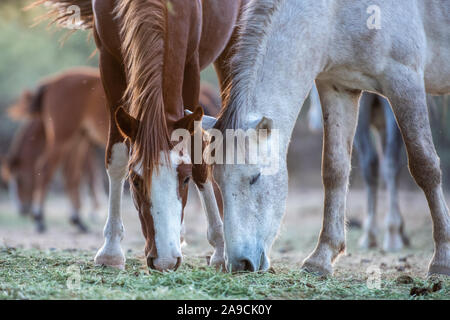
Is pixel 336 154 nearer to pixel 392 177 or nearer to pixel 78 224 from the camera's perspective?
pixel 392 177

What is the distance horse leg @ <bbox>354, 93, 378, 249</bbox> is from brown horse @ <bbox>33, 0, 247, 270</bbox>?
10.2ft

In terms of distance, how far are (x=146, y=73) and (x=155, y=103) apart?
202 mm

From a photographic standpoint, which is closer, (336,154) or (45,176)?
(336,154)

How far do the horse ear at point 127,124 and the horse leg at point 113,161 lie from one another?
21.0 inches

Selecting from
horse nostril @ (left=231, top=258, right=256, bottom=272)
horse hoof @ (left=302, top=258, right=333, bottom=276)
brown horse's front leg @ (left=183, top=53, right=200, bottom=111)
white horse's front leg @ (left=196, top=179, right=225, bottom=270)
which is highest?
brown horse's front leg @ (left=183, top=53, right=200, bottom=111)

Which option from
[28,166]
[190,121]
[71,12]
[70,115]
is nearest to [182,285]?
[190,121]

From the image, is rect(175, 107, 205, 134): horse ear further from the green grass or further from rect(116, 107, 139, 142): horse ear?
the green grass

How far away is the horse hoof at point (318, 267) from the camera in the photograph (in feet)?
11.8

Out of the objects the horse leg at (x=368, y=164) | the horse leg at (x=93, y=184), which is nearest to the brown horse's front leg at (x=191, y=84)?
the horse leg at (x=368, y=164)

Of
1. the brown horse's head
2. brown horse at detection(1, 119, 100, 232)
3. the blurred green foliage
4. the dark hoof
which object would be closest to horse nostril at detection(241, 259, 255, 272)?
the brown horse's head

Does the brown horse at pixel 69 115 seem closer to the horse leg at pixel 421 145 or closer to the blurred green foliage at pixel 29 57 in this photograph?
the horse leg at pixel 421 145

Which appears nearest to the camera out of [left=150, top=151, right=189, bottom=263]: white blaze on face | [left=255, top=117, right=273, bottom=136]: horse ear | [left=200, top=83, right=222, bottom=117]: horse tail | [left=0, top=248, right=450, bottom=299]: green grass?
[left=0, top=248, right=450, bottom=299]: green grass

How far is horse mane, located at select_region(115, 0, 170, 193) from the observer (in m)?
2.93

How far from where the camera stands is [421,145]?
3473mm
